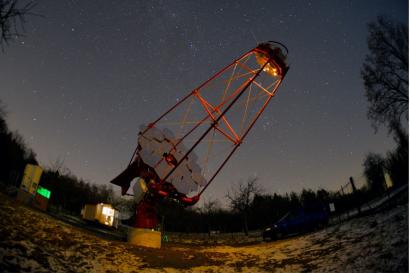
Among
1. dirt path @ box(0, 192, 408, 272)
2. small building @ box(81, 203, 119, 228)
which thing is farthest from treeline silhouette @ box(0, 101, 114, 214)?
dirt path @ box(0, 192, 408, 272)

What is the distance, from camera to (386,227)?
12383 mm

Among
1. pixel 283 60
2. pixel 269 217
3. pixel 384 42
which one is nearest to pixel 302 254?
pixel 283 60

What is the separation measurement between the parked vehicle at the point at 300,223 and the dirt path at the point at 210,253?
2.88m

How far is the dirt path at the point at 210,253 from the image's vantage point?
954 centimetres

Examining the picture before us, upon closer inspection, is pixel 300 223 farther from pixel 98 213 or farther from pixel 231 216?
pixel 231 216

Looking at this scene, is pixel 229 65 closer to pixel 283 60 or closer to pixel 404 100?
pixel 283 60

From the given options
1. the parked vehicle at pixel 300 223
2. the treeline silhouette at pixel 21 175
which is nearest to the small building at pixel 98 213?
the treeline silhouette at pixel 21 175

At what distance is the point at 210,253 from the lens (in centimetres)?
1647

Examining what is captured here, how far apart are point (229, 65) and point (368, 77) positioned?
1694 cm

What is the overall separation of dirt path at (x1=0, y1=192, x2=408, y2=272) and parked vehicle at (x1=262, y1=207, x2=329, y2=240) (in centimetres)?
288

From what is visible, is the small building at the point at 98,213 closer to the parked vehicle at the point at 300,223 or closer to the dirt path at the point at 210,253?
the dirt path at the point at 210,253

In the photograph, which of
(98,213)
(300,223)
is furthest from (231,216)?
(300,223)

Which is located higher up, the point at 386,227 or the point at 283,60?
the point at 283,60

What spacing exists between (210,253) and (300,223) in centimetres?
775
